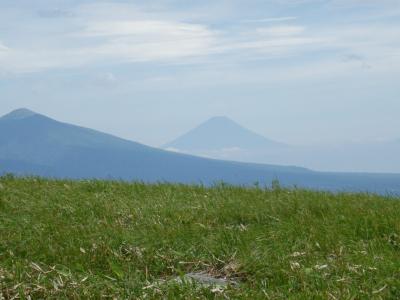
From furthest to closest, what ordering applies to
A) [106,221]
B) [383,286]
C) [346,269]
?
[106,221], [346,269], [383,286]

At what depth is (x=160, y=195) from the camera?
1366cm

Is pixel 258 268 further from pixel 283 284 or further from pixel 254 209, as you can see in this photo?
pixel 254 209

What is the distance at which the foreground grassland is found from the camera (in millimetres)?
7941

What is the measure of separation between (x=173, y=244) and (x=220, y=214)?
2103mm

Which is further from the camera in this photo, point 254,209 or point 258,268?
point 254,209

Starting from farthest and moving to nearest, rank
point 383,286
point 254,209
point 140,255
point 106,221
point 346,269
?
point 254,209 → point 106,221 → point 140,255 → point 346,269 → point 383,286

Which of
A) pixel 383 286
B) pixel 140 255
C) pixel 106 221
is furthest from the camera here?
pixel 106 221

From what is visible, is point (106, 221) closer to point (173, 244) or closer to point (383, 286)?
point (173, 244)

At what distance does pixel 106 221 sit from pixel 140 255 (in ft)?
6.44

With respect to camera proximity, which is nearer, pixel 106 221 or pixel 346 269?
pixel 346 269

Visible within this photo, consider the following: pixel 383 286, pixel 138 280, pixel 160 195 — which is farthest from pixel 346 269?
pixel 160 195

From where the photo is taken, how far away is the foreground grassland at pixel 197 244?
7.94 meters

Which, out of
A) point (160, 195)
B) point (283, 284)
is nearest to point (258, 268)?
point (283, 284)

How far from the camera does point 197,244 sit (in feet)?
31.6
